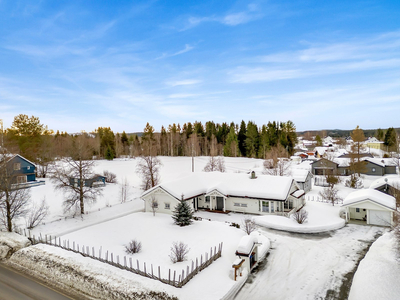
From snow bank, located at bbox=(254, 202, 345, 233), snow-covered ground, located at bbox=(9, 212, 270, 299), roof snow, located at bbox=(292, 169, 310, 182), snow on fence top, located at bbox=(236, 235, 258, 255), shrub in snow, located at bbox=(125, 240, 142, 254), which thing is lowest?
snow bank, located at bbox=(254, 202, 345, 233)

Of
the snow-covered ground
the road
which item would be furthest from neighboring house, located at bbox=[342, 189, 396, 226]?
the road

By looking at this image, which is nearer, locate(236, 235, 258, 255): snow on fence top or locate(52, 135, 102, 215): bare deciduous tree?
locate(236, 235, 258, 255): snow on fence top

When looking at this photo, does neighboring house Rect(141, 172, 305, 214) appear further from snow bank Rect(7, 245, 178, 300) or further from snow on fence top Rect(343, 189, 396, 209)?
snow bank Rect(7, 245, 178, 300)

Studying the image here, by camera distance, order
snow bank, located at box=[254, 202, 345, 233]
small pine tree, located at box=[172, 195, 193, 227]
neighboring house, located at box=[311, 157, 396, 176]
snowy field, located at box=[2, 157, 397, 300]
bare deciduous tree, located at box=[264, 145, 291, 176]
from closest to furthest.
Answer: snowy field, located at box=[2, 157, 397, 300] → snow bank, located at box=[254, 202, 345, 233] → small pine tree, located at box=[172, 195, 193, 227] → bare deciduous tree, located at box=[264, 145, 291, 176] → neighboring house, located at box=[311, 157, 396, 176]

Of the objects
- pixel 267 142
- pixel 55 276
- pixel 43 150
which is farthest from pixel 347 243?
pixel 267 142

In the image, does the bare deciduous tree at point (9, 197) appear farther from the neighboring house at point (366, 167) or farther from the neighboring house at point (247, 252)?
the neighboring house at point (366, 167)

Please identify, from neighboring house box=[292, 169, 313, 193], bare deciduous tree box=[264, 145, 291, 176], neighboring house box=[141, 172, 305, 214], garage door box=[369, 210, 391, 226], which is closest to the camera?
garage door box=[369, 210, 391, 226]

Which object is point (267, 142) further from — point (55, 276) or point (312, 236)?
point (55, 276)
